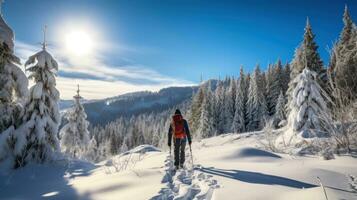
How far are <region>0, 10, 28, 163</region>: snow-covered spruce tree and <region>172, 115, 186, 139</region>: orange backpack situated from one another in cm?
565

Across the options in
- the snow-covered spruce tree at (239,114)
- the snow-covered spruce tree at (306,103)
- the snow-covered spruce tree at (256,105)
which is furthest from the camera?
the snow-covered spruce tree at (239,114)

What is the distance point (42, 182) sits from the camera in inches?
323

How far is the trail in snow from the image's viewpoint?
A: 496cm

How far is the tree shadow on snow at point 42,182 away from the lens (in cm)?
641

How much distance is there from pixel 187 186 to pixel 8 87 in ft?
24.6

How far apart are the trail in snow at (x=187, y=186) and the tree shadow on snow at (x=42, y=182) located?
1711mm

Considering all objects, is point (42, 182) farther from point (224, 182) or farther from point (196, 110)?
point (196, 110)

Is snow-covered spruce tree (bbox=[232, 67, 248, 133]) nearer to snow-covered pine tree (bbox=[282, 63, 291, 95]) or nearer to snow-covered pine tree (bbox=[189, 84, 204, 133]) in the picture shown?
snow-covered pine tree (bbox=[189, 84, 204, 133])

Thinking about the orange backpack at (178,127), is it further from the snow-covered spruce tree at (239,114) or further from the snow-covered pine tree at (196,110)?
the snow-covered spruce tree at (239,114)

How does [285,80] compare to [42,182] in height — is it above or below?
above

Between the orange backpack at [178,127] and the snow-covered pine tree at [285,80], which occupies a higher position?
the snow-covered pine tree at [285,80]

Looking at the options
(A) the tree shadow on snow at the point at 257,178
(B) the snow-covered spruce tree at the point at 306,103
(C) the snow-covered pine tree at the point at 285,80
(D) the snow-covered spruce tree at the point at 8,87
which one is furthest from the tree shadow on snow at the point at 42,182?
(C) the snow-covered pine tree at the point at 285,80

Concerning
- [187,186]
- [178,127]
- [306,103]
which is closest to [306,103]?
[306,103]

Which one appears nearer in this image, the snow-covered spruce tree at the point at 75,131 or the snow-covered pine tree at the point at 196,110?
the snow-covered spruce tree at the point at 75,131
